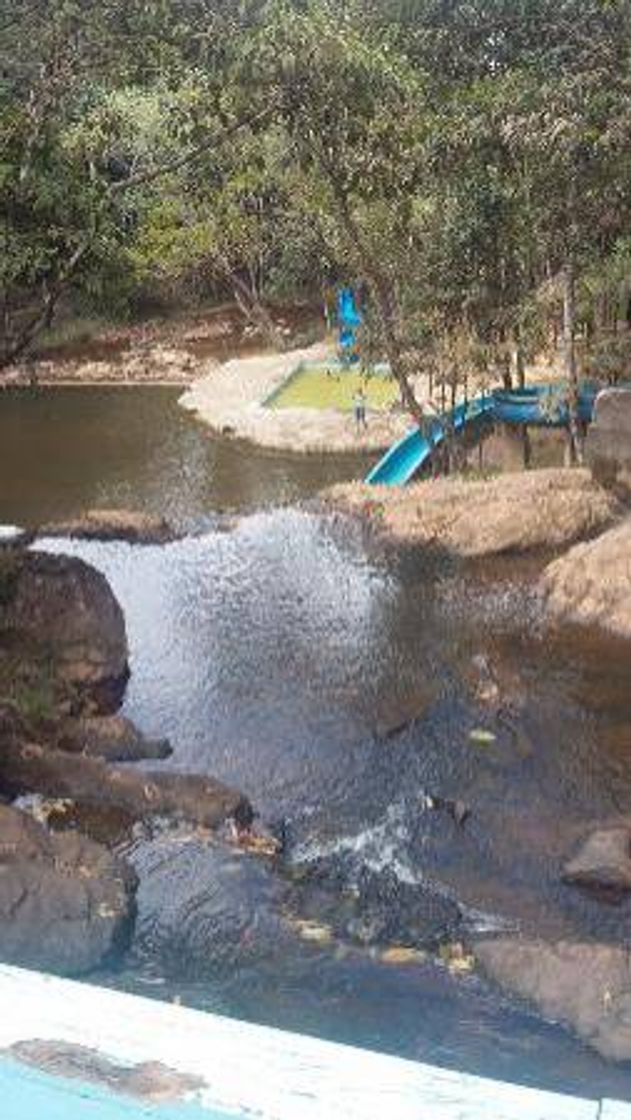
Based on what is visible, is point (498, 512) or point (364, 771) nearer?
point (364, 771)

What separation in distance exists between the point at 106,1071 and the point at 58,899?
24.0 feet

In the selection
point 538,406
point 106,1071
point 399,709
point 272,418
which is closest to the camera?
point 106,1071

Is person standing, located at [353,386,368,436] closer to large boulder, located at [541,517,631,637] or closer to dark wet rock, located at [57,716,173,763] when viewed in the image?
large boulder, located at [541,517,631,637]

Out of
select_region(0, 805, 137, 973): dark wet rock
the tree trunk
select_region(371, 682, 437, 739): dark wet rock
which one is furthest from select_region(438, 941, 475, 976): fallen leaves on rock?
the tree trunk

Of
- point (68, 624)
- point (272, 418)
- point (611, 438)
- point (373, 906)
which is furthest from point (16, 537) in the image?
point (272, 418)

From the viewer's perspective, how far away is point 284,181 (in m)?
27.5

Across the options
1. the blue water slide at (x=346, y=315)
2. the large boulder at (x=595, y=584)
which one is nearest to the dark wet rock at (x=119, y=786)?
the large boulder at (x=595, y=584)

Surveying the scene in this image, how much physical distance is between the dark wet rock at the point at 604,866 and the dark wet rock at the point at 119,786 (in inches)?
110

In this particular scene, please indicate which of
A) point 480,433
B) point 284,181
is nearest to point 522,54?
point 284,181

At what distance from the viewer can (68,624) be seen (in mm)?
14062

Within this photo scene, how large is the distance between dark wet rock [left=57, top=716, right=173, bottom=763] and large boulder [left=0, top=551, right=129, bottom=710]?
97cm

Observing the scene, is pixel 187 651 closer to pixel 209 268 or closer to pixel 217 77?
pixel 217 77

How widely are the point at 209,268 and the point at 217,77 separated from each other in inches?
1007

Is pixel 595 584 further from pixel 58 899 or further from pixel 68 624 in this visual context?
pixel 58 899
